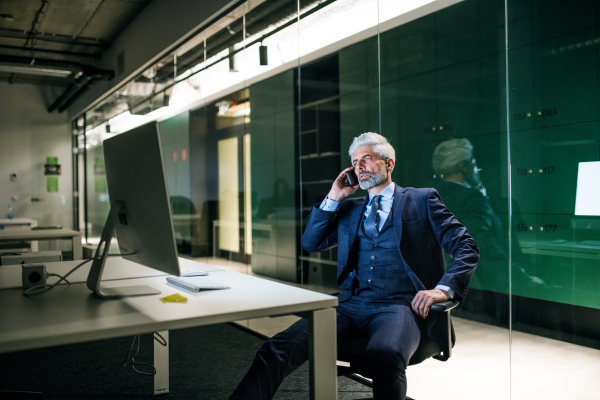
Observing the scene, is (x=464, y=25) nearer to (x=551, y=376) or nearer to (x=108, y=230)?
(x=551, y=376)

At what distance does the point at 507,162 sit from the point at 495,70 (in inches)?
17.4

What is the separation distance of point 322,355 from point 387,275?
768 mm

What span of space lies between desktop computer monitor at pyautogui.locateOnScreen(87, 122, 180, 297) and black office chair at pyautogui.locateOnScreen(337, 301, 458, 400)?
80 cm

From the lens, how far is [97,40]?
26.3 feet

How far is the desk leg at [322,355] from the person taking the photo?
64.8 inches

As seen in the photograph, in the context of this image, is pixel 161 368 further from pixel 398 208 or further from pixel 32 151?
pixel 32 151

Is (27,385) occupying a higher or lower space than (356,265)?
lower

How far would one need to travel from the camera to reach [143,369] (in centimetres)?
349

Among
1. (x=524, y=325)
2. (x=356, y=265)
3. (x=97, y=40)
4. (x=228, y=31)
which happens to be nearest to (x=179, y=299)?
(x=356, y=265)

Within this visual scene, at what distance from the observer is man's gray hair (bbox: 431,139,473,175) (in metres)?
2.60

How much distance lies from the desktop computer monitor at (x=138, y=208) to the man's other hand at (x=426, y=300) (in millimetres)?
1044

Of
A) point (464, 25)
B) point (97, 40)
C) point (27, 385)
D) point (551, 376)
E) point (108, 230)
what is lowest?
point (27, 385)

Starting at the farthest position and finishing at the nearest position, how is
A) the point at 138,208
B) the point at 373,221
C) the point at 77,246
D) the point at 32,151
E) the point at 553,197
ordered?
the point at 32,151 < the point at 77,246 < the point at 373,221 < the point at 553,197 < the point at 138,208

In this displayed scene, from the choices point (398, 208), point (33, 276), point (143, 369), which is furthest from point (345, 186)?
point (143, 369)
